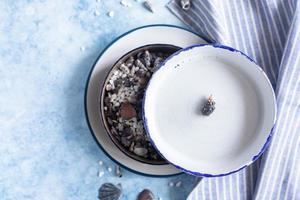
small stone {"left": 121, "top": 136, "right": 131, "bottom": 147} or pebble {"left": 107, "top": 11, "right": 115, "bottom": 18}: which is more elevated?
pebble {"left": 107, "top": 11, "right": 115, "bottom": 18}

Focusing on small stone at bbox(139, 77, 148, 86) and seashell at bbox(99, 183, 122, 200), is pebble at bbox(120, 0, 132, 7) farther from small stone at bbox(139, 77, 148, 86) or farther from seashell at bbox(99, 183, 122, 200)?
seashell at bbox(99, 183, 122, 200)

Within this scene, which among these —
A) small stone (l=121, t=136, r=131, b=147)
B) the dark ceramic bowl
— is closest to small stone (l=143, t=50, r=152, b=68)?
the dark ceramic bowl

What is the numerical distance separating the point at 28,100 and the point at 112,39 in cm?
15

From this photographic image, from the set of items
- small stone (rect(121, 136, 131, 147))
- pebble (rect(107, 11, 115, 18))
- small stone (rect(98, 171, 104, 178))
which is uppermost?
pebble (rect(107, 11, 115, 18))

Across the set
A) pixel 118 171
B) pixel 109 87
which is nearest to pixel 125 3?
pixel 109 87

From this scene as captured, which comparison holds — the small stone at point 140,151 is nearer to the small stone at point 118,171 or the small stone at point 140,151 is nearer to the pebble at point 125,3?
the small stone at point 118,171

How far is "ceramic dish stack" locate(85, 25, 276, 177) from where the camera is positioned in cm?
95

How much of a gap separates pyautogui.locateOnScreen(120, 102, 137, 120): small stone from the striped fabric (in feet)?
0.44

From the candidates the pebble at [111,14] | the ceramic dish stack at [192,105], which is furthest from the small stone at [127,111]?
the pebble at [111,14]

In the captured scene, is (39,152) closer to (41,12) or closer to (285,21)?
(41,12)

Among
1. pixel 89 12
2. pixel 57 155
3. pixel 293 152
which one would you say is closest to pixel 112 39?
pixel 89 12

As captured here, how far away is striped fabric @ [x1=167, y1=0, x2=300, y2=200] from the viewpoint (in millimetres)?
942

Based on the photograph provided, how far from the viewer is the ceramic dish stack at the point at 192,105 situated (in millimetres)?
945

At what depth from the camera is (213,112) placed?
Answer: 3.12 ft
